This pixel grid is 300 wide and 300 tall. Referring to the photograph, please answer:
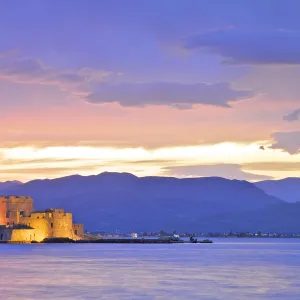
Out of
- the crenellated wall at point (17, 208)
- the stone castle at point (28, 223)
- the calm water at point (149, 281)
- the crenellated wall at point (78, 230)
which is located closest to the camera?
the calm water at point (149, 281)

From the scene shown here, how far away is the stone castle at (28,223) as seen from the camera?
387ft

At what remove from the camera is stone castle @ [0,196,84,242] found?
387 feet

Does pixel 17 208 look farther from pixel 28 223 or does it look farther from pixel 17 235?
pixel 17 235

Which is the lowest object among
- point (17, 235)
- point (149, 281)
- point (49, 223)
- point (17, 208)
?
point (149, 281)

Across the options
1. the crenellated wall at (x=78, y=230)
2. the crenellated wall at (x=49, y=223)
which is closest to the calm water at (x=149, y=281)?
the crenellated wall at (x=49, y=223)

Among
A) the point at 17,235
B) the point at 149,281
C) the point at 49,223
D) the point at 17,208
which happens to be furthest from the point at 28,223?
the point at 149,281

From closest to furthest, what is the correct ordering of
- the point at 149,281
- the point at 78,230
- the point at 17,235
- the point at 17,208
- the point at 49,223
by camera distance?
the point at 149,281, the point at 17,235, the point at 49,223, the point at 17,208, the point at 78,230

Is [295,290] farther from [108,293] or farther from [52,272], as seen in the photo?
[52,272]

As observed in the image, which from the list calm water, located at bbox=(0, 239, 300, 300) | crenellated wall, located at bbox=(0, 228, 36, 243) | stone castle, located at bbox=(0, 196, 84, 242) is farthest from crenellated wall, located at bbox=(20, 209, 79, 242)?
calm water, located at bbox=(0, 239, 300, 300)

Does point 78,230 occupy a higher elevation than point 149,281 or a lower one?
higher

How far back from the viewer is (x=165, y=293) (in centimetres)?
4441

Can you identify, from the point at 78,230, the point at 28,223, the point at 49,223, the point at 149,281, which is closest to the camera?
the point at 149,281

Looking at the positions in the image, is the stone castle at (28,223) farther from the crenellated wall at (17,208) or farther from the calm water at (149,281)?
the calm water at (149,281)

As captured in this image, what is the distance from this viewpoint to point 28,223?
119 meters
